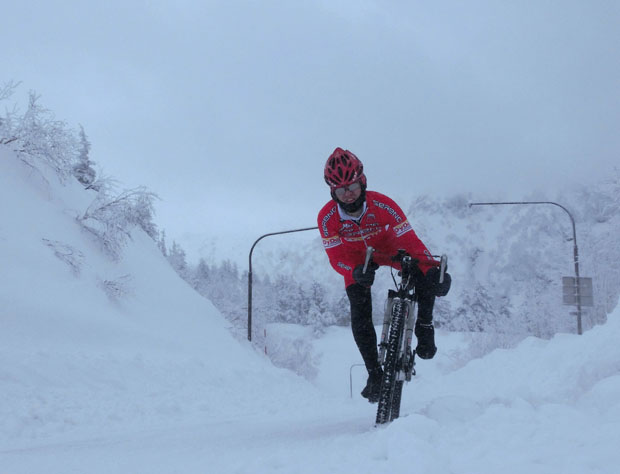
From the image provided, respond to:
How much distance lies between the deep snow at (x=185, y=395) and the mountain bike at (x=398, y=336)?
0.26 metres

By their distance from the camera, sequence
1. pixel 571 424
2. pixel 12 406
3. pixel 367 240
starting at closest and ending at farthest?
pixel 571 424
pixel 367 240
pixel 12 406

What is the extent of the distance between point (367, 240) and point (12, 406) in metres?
4.77

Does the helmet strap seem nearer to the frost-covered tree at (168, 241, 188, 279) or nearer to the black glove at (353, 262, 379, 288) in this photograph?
the black glove at (353, 262, 379, 288)

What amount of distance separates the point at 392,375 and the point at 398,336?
1.20 ft

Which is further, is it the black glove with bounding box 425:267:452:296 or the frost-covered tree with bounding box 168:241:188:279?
the frost-covered tree with bounding box 168:241:188:279

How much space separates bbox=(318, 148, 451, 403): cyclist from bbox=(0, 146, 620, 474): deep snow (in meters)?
0.71

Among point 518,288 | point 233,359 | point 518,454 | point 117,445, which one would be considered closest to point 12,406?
point 117,445

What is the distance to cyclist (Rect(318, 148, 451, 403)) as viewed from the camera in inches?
176

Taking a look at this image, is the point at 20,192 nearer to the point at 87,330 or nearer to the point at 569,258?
the point at 87,330

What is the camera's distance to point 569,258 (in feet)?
118

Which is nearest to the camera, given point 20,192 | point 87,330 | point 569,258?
point 87,330

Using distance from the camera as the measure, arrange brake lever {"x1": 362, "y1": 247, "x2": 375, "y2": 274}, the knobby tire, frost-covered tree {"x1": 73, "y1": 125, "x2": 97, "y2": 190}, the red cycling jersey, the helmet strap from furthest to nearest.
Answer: frost-covered tree {"x1": 73, "y1": 125, "x2": 97, "y2": 190} < the red cycling jersey < the helmet strap < brake lever {"x1": 362, "y1": 247, "x2": 375, "y2": 274} < the knobby tire

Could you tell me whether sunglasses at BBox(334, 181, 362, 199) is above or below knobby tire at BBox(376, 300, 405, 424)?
above

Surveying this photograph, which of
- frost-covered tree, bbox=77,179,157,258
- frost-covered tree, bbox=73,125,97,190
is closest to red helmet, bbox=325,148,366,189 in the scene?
Answer: frost-covered tree, bbox=77,179,157,258
